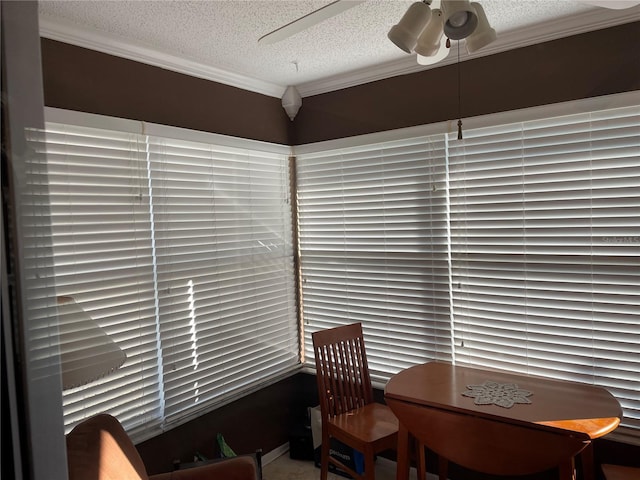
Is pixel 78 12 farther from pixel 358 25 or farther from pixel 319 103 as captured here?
pixel 319 103

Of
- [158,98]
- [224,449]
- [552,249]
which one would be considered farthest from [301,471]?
[158,98]

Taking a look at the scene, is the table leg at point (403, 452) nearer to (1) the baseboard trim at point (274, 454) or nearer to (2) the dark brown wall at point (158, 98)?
(1) the baseboard trim at point (274, 454)

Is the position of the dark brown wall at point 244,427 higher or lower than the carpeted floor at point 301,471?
higher

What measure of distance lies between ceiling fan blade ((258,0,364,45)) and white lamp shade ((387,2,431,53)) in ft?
0.45

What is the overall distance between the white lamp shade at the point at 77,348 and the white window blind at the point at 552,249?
186cm

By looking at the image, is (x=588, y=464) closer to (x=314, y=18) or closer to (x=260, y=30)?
(x=314, y=18)

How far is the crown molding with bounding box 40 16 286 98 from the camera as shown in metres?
1.90

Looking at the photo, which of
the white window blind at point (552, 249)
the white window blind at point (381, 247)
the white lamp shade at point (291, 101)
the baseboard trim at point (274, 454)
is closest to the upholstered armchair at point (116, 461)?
the baseboard trim at point (274, 454)

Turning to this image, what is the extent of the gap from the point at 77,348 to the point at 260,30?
170cm

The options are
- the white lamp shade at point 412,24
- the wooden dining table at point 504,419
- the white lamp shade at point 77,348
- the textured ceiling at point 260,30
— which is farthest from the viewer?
the textured ceiling at point 260,30

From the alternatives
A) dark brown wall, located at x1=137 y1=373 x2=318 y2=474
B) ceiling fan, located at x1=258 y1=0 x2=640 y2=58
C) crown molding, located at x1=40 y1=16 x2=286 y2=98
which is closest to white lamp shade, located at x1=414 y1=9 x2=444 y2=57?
ceiling fan, located at x1=258 y1=0 x2=640 y2=58

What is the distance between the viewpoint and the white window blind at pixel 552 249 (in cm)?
201

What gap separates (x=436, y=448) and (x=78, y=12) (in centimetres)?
229

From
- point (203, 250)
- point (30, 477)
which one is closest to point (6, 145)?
point (30, 477)
